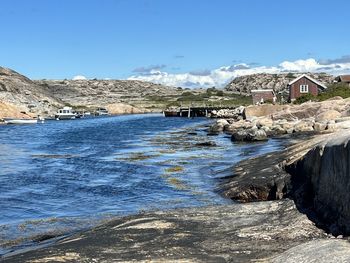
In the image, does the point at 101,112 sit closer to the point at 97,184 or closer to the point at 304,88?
the point at 304,88

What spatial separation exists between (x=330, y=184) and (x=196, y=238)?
3.53 meters

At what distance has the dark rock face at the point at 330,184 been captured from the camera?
11836 mm

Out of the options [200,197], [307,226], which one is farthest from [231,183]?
[307,226]

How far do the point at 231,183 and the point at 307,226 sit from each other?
9.92 metres

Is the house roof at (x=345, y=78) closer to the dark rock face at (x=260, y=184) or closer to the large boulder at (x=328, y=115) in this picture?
the large boulder at (x=328, y=115)

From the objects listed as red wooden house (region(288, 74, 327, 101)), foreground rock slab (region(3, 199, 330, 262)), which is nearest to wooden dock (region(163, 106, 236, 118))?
red wooden house (region(288, 74, 327, 101))

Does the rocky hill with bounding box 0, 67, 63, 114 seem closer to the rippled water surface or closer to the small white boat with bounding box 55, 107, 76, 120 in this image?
the small white boat with bounding box 55, 107, 76, 120

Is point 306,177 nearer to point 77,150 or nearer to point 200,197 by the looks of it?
point 200,197

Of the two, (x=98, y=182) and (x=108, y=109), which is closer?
(x=98, y=182)

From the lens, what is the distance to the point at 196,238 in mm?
12555

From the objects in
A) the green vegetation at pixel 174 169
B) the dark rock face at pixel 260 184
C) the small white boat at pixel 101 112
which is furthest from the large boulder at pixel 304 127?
the small white boat at pixel 101 112

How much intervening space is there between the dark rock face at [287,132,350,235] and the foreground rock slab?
0.44 m

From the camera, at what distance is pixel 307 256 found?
32.6 ft

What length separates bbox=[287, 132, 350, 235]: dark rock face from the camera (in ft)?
38.8
